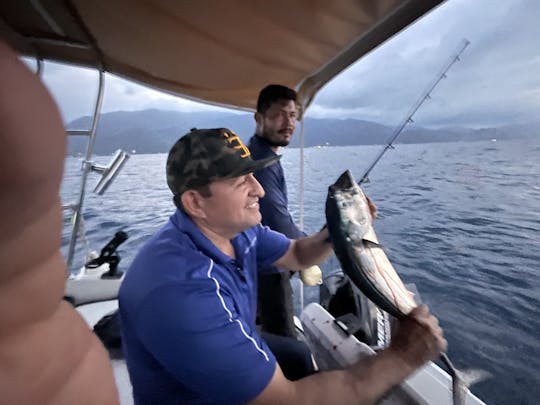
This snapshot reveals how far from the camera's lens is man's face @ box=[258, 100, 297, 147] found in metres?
2.67

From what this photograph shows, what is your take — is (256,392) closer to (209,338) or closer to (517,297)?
(209,338)

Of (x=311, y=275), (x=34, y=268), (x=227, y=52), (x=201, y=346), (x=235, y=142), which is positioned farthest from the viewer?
(x=311, y=275)

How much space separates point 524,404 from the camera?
2.89m

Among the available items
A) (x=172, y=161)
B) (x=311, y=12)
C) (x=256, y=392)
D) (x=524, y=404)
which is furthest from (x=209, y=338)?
(x=524, y=404)

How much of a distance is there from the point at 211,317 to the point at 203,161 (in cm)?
68

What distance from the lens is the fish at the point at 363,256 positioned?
4.75ft

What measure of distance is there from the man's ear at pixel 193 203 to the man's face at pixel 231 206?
0.02 metres

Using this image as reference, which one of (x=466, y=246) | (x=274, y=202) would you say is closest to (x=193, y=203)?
(x=274, y=202)

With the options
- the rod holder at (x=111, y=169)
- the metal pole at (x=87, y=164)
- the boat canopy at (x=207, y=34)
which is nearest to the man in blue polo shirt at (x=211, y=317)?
the boat canopy at (x=207, y=34)

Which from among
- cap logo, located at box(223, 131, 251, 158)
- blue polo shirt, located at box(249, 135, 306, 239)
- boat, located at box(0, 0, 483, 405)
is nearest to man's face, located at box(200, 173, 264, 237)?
cap logo, located at box(223, 131, 251, 158)

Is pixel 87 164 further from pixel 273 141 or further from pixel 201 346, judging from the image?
pixel 201 346

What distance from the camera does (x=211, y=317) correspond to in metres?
1.18

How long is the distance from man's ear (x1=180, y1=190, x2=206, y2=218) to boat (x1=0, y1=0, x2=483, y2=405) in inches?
20.5

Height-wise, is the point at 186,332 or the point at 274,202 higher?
the point at 274,202
